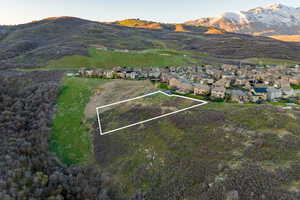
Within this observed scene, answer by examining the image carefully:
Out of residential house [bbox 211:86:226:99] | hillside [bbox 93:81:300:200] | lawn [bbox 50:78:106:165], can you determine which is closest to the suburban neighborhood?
residential house [bbox 211:86:226:99]

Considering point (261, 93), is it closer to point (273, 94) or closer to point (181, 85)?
point (273, 94)

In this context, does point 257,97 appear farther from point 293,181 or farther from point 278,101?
point 293,181

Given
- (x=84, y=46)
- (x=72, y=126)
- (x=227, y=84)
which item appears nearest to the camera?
(x=72, y=126)

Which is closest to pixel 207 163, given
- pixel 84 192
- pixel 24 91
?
pixel 84 192

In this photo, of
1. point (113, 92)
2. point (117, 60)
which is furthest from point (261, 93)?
point (117, 60)

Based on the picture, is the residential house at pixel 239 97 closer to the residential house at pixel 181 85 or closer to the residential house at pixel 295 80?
the residential house at pixel 181 85

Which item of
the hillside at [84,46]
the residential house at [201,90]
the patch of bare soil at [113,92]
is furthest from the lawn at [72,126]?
the hillside at [84,46]

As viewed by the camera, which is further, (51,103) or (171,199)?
(51,103)
